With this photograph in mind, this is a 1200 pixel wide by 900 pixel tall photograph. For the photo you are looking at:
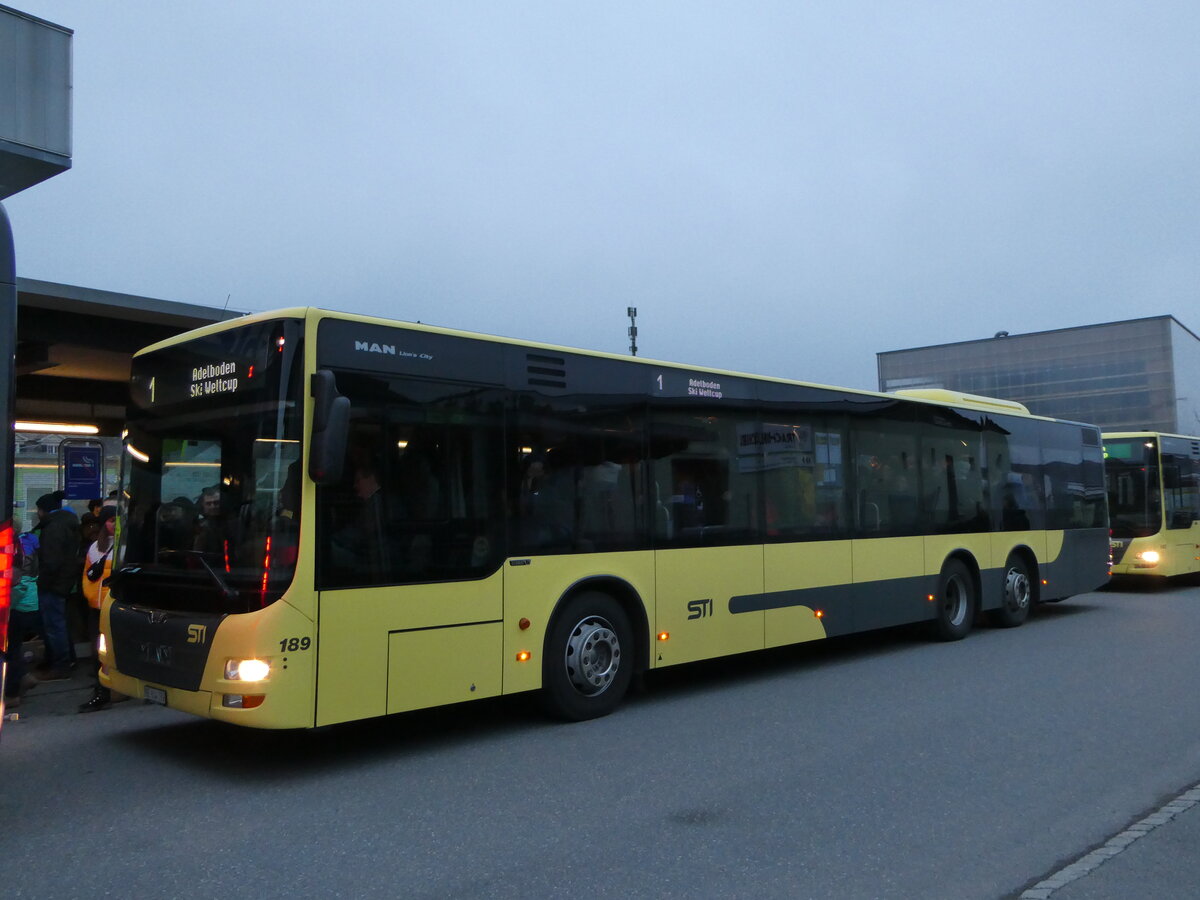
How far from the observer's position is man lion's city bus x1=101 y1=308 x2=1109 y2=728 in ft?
20.1

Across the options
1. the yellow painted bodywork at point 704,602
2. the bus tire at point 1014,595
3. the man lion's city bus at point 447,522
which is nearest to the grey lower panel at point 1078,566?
the bus tire at point 1014,595

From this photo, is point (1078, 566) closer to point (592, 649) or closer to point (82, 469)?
point (592, 649)

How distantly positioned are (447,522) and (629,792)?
2.23 meters

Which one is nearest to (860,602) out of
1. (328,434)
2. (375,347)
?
(375,347)

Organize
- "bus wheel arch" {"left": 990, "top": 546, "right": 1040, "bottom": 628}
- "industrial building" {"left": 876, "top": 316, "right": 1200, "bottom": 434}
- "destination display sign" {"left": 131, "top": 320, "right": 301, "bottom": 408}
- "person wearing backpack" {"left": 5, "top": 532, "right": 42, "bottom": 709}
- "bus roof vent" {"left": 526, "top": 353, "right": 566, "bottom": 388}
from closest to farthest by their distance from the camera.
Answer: "destination display sign" {"left": 131, "top": 320, "right": 301, "bottom": 408}, "bus roof vent" {"left": 526, "top": 353, "right": 566, "bottom": 388}, "person wearing backpack" {"left": 5, "top": 532, "right": 42, "bottom": 709}, "bus wheel arch" {"left": 990, "top": 546, "right": 1040, "bottom": 628}, "industrial building" {"left": 876, "top": 316, "right": 1200, "bottom": 434}

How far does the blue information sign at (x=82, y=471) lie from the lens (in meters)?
12.2

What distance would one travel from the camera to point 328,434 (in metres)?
5.94

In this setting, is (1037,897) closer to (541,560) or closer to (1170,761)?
(1170,761)

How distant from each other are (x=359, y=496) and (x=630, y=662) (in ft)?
9.61

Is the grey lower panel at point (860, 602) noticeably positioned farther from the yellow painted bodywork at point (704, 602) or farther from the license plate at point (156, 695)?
the license plate at point (156, 695)

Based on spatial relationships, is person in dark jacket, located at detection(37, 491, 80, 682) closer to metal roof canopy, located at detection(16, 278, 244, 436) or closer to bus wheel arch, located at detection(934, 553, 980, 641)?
metal roof canopy, located at detection(16, 278, 244, 436)

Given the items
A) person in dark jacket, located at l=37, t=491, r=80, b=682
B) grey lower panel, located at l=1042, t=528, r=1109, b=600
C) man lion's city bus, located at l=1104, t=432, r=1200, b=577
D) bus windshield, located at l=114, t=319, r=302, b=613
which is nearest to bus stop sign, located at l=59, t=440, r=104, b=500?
person in dark jacket, located at l=37, t=491, r=80, b=682

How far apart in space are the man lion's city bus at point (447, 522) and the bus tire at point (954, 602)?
1.98 metres

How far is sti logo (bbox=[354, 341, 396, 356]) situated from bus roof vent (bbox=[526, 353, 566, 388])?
128 centimetres
